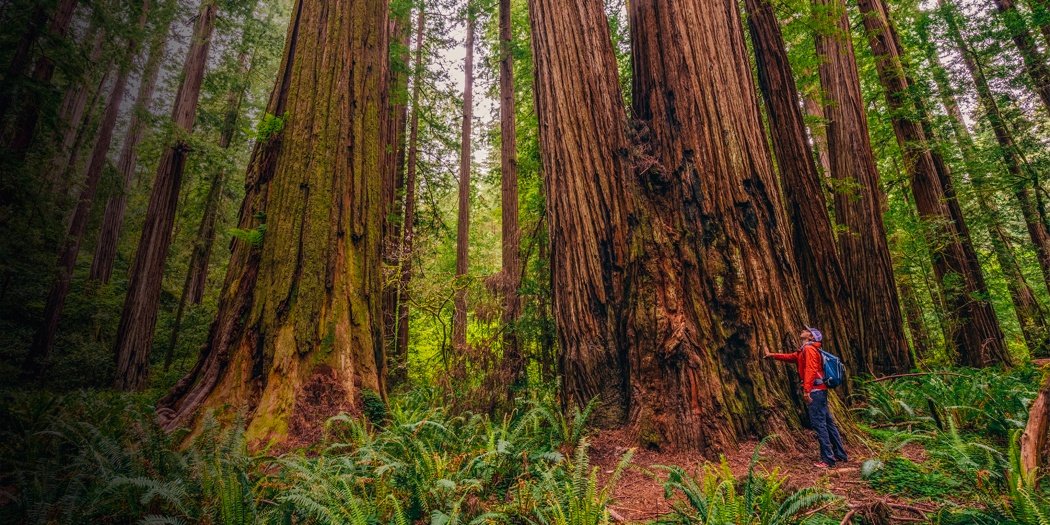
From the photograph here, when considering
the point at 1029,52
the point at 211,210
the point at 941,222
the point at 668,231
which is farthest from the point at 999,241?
the point at 211,210

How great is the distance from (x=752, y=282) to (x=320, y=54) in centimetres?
441

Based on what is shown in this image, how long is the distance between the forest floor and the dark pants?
0.26 feet

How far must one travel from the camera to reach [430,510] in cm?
214

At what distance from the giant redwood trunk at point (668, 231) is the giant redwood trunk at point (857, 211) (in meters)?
3.03

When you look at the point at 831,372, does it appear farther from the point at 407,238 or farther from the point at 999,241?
the point at 999,241

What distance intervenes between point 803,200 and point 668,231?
3295 millimetres

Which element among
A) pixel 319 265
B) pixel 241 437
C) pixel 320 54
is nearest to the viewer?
pixel 241 437

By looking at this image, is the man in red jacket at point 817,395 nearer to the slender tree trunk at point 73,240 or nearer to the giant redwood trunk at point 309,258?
the giant redwood trunk at point 309,258

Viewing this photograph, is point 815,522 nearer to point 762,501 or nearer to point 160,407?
point 762,501

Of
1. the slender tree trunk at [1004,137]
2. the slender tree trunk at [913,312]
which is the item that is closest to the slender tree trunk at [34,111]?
the slender tree trunk at [1004,137]

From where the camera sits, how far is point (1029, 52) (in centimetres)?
784

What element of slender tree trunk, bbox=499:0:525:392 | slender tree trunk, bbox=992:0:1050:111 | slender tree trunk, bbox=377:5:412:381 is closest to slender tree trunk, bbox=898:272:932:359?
slender tree trunk, bbox=992:0:1050:111

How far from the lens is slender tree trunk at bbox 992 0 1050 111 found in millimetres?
7379

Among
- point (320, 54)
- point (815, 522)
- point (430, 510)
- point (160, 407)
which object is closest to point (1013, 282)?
point (815, 522)
